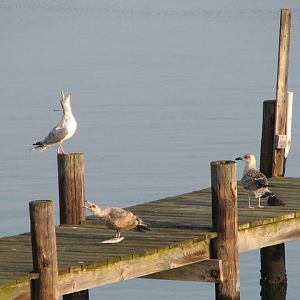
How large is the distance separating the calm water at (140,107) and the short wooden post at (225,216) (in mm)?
4027

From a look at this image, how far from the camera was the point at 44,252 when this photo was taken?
1172 cm

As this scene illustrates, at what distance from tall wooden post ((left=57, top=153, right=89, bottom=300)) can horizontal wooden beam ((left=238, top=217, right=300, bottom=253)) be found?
1755mm

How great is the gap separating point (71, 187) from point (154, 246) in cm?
190

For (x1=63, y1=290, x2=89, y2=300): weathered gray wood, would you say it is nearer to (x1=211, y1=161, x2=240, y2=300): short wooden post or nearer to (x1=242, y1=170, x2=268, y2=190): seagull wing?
(x1=211, y1=161, x2=240, y2=300): short wooden post

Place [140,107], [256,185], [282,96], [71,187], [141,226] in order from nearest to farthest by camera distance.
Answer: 1. [141,226]
2. [71,187]
3. [256,185]
4. [282,96]
5. [140,107]

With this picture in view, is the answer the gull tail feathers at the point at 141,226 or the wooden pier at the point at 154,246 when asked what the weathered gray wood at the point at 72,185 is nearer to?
Result: the wooden pier at the point at 154,246

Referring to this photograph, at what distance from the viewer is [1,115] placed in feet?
103

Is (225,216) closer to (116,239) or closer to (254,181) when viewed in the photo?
(116,239)

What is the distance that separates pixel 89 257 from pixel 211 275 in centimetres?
167

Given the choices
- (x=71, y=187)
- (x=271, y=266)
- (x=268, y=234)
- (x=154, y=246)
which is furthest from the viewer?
(x=271, y=266)

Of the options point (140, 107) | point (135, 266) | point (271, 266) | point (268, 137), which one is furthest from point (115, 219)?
point (140, 107)

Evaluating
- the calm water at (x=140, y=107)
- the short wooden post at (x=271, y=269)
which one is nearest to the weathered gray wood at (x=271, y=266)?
the short wooden post at (x=271, y=269)

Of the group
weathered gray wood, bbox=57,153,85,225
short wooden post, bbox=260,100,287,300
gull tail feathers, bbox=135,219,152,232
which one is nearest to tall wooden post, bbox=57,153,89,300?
weathered gray wood, bbox=57,153,85,225

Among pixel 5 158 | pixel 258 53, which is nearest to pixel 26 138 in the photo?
pixel 5 158
